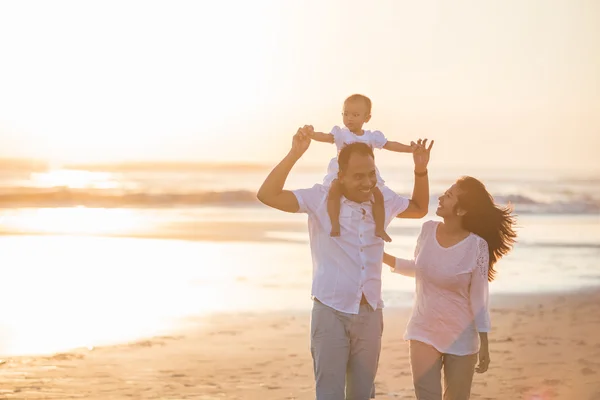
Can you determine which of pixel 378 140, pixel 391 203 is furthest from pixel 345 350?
pixel 378 140

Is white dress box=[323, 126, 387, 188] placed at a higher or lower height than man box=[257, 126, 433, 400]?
higher

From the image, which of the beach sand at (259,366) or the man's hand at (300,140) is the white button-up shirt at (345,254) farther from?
the beach sand at (259,366)

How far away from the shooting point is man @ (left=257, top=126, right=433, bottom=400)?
579 cm

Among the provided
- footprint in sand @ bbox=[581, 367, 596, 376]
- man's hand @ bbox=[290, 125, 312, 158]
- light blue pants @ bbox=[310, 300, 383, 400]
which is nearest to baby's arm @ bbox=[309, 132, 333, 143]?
man's hand @ bbox=[290, 125, 312, 158]

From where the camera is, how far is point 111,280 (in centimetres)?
1447

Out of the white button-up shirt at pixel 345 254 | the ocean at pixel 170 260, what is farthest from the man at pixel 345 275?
the ocean at pixel 170 260

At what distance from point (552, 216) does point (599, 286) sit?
14.1m

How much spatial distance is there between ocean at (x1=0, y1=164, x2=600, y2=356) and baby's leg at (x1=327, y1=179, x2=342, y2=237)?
5306 mm

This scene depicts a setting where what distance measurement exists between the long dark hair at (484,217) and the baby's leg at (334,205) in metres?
0.86

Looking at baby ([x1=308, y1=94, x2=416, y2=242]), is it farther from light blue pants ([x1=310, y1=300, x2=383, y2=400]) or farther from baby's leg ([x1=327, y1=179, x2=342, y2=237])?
light blue pants ([x1=310, y1=300, x2=383, y2=400])

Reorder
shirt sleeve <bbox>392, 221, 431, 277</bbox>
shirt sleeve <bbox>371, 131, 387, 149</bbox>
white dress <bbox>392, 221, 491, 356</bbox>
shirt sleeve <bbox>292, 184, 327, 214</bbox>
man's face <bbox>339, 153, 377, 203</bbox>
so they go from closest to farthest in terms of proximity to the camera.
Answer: man's face <bbox>339, 153, 377, 203</bbox> < shirt sleeve <bbox>292, 184, 327, 214</bbox> < white dress <bbox>392, 221, 491, 356</bbox> < shirt sleeve <bbox>392, 221, 431, 277</bbox> < shirt sleeve <bbox>371, 131, 387, 149</bbox>

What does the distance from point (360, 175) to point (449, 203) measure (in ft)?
2.53

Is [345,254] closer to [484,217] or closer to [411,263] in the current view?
[411,263]

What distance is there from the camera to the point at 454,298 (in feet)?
20.9
